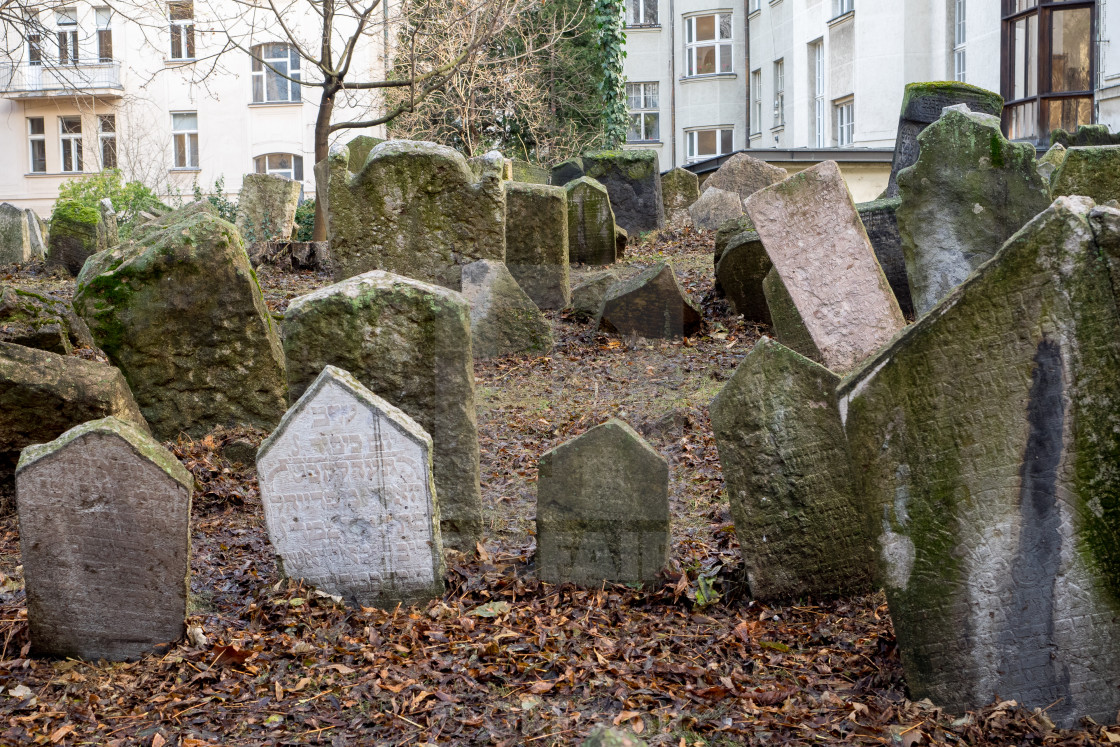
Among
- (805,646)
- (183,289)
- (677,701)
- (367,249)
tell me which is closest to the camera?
(677,701)

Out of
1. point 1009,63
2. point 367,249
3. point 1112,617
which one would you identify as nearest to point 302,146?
point 1009,63

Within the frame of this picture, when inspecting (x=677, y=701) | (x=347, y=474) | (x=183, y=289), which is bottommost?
(x=677, y=701)

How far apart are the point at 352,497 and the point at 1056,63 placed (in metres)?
18.5

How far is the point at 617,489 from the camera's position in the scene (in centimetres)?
448

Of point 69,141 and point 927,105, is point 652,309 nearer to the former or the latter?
point 927,105

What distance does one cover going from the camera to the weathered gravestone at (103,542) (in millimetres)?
3871

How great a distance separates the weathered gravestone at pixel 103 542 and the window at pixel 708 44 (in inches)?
1223

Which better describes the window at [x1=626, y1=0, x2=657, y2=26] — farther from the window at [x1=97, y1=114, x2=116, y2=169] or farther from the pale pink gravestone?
the pale pink gravestone

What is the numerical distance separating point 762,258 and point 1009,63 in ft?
43.0

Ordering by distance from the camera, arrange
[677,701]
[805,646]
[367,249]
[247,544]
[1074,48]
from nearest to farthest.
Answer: [677,701], [805,646], [247,544], [367,249], [1074,48]

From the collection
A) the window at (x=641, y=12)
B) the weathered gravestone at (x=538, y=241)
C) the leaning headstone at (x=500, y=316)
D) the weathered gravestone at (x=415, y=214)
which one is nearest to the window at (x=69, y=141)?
the window at (x=641, y=12)

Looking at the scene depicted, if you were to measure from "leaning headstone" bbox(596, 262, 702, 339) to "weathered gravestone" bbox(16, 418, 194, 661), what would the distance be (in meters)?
5.78

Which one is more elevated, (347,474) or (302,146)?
(302,146)

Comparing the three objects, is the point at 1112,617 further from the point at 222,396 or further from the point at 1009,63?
the point at 1009,63
